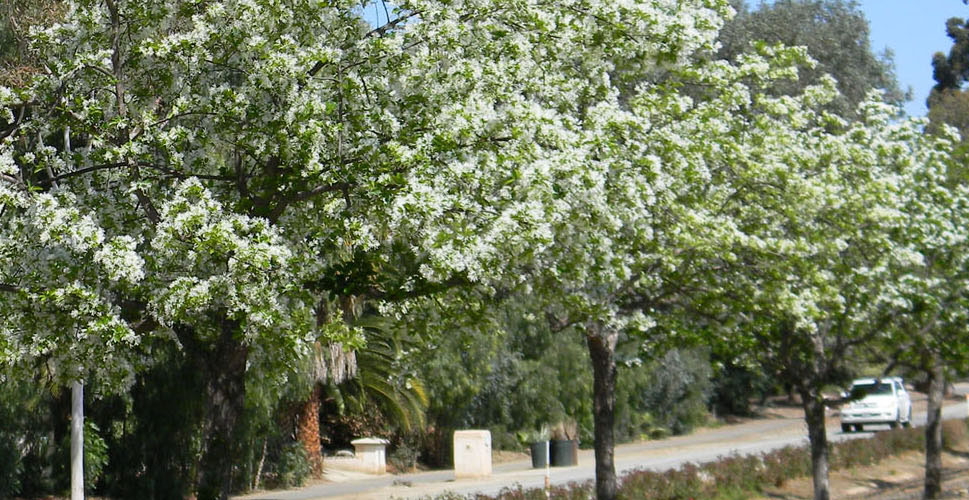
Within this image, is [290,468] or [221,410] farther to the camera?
[290,468]

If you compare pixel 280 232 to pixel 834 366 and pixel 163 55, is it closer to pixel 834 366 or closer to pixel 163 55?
pixel 163 55

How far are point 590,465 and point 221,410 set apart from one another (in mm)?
22691

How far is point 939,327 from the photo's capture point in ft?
57.9

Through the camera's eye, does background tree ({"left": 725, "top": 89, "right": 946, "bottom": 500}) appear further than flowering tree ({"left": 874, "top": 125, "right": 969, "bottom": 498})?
No

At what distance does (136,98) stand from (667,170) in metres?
5.75

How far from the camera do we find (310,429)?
90.0 feet

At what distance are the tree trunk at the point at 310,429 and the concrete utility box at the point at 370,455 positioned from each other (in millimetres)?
1729

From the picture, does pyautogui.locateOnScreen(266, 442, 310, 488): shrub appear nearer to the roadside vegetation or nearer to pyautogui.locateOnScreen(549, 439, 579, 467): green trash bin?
pyautogui.locateOnScreen(549, 439, 579, 467): green trash bin

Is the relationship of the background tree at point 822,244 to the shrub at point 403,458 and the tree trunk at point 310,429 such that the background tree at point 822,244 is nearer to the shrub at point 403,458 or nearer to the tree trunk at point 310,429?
the tree trunk at point 310,429

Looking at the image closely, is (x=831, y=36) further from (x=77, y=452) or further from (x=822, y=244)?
(x=77, y=452)

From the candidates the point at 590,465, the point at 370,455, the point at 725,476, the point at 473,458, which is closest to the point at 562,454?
the point at 590,465

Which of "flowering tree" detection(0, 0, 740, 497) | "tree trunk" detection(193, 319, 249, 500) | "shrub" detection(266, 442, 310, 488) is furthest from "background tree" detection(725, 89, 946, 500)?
"shrub" detection(266, 442, 310, 488)

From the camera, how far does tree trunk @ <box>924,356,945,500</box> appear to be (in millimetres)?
22297

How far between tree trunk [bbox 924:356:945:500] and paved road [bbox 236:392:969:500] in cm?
454
